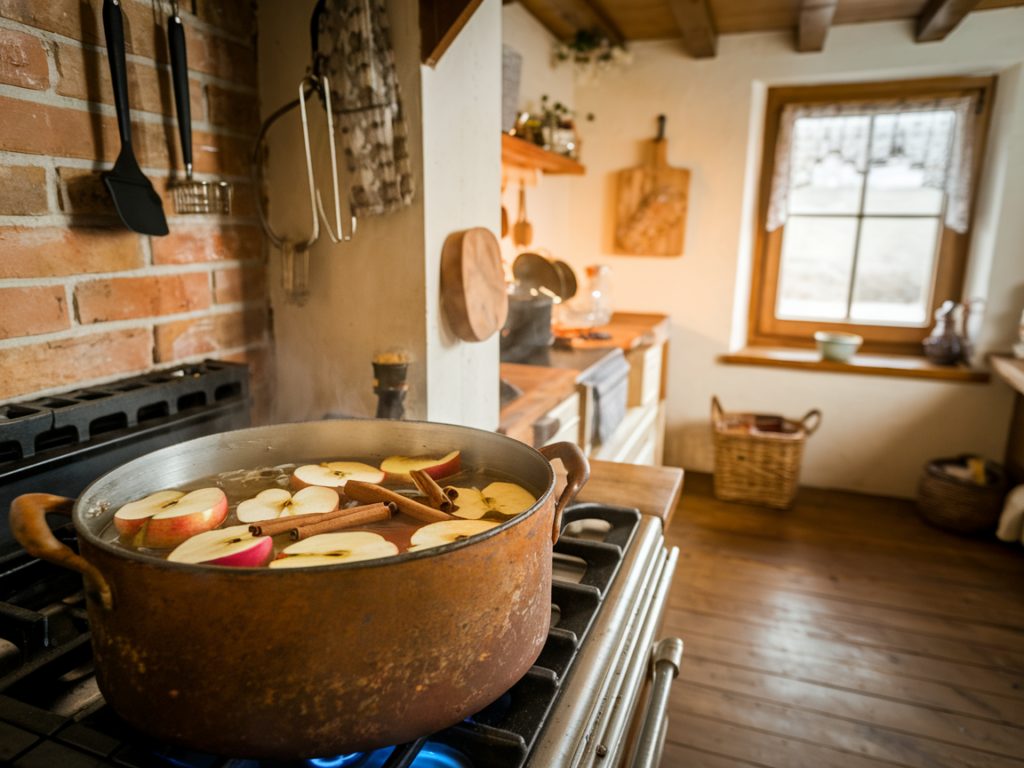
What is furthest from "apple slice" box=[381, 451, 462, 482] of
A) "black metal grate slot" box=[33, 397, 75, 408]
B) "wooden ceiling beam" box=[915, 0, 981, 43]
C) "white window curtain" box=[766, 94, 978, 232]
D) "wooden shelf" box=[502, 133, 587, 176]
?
"white window curtain" box=[766, 94, 978, 232]

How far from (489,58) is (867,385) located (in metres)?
2.63

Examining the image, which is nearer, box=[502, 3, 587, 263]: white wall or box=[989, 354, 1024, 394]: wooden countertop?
box=[989, 354, 1024, 394]: wooden countertop

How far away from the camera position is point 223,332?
123cm

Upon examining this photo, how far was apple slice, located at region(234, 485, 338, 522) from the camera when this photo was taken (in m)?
0.67

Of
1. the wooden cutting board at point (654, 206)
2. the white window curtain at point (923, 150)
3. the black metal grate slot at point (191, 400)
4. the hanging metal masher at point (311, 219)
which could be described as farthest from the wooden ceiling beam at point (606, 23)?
the black metal grate slot at point (191, 400)

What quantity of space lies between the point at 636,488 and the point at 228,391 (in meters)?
0.72

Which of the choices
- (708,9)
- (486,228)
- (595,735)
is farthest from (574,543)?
(708,9)

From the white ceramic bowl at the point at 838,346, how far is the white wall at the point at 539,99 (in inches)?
54.3

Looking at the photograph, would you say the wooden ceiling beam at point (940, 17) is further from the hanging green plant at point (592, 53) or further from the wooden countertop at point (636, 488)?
the wooden countertop at point (636, 488)

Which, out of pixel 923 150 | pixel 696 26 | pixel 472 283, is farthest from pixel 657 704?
pixel 923 150

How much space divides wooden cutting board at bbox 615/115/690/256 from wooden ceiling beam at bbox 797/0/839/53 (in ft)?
2.23

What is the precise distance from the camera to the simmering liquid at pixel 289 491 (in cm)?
62

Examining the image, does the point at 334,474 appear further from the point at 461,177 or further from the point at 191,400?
the point at 461,177

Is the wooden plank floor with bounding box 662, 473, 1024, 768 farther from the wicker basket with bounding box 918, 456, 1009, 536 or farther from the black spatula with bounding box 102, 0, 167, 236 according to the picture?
the black spatula with bounding box 102, 0, 167, 236
